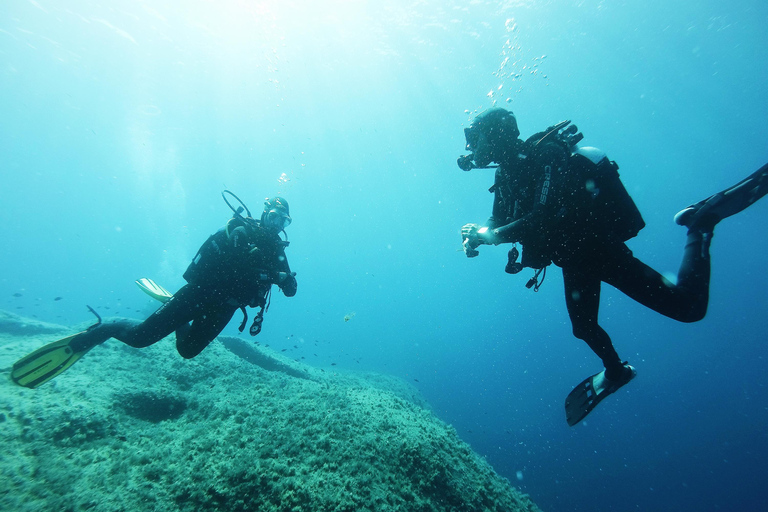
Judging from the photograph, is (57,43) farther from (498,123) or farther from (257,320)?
(498,123)

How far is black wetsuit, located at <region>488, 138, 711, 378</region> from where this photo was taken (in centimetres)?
294

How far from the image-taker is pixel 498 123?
365cm

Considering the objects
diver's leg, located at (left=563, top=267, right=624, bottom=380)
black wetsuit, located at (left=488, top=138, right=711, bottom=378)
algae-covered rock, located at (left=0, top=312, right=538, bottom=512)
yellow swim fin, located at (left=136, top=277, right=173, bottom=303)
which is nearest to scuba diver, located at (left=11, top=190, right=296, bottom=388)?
algae-covered rock, located at (left=0, top=312, right=538, bottom=512)

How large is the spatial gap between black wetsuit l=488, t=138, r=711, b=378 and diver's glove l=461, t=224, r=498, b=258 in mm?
128

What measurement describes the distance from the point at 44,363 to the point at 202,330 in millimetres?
2503

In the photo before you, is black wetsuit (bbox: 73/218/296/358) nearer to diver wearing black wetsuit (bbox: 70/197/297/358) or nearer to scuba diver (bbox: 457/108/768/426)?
diver wearing black wetsuit (bbox: 70/197/297/358)

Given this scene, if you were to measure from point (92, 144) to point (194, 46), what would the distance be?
43153 mm

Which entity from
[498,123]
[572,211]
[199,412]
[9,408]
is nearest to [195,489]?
[199,412]

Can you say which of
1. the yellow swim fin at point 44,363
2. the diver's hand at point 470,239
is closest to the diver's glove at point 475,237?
the diver's hand at point 470,239

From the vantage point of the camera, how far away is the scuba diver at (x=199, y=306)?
14.7ft

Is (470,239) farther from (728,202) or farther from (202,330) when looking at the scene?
(202,330)

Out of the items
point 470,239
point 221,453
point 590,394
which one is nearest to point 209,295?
point 221,453

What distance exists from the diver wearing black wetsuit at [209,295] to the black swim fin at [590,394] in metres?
5.13

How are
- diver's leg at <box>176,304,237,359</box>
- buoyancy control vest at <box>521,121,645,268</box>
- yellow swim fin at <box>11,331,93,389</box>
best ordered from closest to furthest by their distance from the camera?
buoyancy control vest at <box>521,121,645,268</box> < yellow swim fin at <box>11,331,93,389</box> < diver's leg at <box>176,304,237,359</box>
